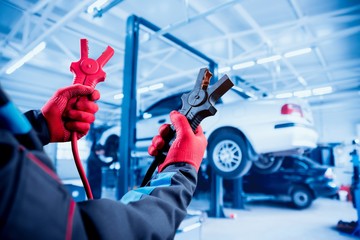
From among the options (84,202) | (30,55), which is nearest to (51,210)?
(84,202)

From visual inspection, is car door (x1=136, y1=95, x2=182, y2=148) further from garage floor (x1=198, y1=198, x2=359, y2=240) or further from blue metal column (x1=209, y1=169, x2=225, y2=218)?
garage floor (x1=198, y1=198, x2=359, y2=240)

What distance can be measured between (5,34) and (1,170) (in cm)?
745

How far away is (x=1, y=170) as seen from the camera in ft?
1.14

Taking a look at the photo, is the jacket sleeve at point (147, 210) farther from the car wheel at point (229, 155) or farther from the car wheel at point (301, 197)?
the car wheel at point (301, 197)

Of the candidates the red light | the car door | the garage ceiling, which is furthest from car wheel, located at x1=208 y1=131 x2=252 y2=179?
the garage ceiling

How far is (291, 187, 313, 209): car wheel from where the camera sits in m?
5.98

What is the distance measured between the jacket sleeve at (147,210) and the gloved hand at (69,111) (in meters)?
0.52

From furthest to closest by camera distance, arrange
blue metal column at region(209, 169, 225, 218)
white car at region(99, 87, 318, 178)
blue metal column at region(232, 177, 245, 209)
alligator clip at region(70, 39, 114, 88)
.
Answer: blue metal column at region(232, 177, 245, 209), blue metal column at region(209, 169, 225, 218), white car at region(99, 87, 318, 178), alligator clip at region(70, 39, 114, 88)

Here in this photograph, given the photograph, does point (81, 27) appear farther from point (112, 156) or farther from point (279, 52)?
point (279, 52)

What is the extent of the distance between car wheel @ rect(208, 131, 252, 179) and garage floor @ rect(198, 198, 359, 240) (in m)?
0.97

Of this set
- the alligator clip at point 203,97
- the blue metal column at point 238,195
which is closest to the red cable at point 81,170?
the alligator clip at point 203,97

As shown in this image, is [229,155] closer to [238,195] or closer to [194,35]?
[238,195]

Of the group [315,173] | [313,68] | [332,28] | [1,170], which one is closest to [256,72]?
[313,68]

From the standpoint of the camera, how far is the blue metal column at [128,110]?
9.11ft
